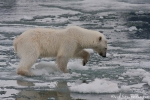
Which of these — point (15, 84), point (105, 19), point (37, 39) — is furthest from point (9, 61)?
point (105, 19)

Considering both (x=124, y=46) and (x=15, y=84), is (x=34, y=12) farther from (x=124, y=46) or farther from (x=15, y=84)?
(x=15, y=84)

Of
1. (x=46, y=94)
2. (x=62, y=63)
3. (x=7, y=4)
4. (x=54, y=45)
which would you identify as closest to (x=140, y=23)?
(x=54, y=45)

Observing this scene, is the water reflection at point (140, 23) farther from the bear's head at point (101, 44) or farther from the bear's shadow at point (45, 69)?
the bear's shadow at point (45, 69)

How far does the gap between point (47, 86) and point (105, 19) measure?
11.1 meters

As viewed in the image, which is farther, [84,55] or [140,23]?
[140,23]

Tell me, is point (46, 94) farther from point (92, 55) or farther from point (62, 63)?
point (92, 55)

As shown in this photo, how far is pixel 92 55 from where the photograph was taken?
37.1 ft

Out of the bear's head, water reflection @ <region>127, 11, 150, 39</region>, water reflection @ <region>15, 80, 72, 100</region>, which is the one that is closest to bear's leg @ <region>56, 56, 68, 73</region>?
the bear's head

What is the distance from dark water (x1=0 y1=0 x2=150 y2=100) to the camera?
A: 7410mm

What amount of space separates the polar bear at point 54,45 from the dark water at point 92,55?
11.0 inches

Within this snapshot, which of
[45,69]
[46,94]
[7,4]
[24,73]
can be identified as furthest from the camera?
[7,4]

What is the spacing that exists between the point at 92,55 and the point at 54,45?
2.26 meters

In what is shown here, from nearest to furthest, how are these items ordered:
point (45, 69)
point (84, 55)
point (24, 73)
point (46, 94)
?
point (46, 94)
point (24, 73)
point (45, 69)
point (84, 55)

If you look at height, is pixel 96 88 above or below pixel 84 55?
below
